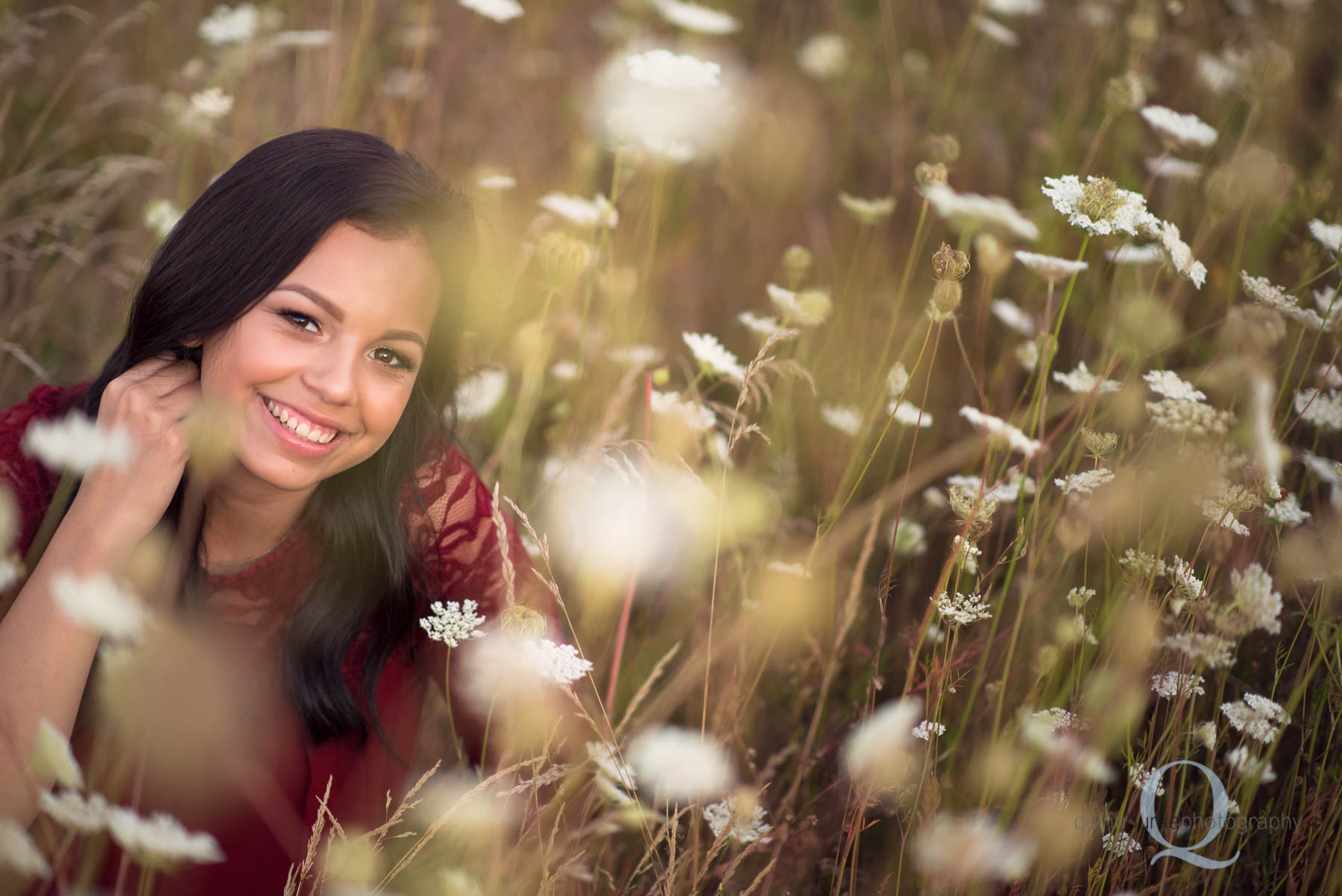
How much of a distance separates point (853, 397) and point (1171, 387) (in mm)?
723

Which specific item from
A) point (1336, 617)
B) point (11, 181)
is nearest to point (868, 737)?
point (1336, 617)

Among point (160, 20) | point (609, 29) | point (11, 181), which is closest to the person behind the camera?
point (11, 181)

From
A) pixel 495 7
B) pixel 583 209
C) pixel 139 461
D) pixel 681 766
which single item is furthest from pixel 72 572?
pixel 495 7

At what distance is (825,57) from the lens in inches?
123

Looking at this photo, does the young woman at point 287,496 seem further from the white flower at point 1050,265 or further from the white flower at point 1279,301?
the white flower at point 1279,301

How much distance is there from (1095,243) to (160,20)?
9.23 ft

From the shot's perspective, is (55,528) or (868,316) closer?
(55,528)

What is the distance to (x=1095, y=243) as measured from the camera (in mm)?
2285

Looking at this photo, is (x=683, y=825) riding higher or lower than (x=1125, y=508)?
lower

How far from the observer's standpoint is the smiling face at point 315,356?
127 cm

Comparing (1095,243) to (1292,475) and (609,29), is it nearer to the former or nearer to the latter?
(1292,475)

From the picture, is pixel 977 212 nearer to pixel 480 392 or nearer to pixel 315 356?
pixel 480 392

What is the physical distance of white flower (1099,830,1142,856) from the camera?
1.05 metres

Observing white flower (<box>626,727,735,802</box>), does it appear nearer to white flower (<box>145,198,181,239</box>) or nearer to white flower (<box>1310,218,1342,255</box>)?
white flower (<box>1310,218,1342,255</box>)
